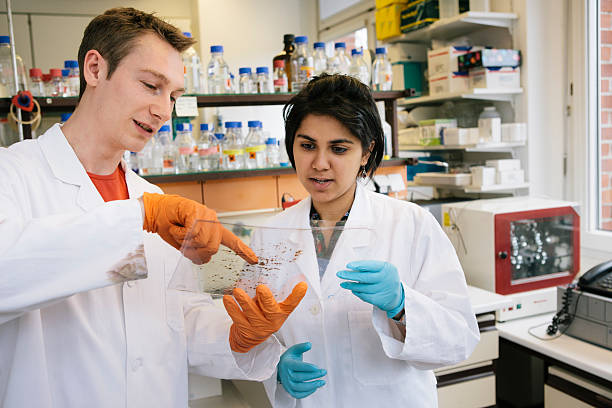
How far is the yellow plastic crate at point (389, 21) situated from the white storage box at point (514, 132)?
3.51 ft

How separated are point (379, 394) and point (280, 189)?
4.83ft

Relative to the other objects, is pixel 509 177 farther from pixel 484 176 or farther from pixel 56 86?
pixel 56 86

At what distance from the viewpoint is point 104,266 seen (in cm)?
95

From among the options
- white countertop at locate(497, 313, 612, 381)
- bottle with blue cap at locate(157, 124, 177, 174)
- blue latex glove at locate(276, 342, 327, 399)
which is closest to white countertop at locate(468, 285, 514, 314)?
white countertop at locate(497, 313, 612, 381)

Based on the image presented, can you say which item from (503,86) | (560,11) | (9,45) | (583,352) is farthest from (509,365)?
(9,45)

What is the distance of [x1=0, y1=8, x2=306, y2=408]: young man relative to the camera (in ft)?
3.05

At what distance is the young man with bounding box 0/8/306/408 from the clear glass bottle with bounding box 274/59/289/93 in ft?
3.96

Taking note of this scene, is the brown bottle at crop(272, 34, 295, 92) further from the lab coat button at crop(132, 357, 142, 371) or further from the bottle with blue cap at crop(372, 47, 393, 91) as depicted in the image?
the lab coat button at crop(132, 357, 142, 371)

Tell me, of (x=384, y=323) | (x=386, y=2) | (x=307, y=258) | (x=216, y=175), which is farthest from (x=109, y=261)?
(x=386, y=2)

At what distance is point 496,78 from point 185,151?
6.25ft

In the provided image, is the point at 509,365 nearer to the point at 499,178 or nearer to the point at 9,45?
the point at 499,178

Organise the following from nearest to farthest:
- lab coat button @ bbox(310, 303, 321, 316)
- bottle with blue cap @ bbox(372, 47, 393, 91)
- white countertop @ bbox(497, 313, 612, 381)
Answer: lab coat button @ bbox(310, 303, 321, 316), white countertop @ bbox(497, 313, 612, 381), bottle with blue cap @ bbox(372, 47, 393, 91)

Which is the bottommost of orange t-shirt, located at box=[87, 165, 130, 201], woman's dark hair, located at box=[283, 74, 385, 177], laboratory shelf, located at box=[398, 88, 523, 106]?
orange t-shirt, located at box=[87, 165, 130, 201]

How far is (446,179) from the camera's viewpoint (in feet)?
10.3
